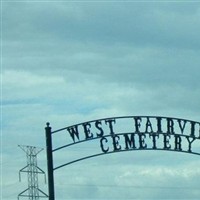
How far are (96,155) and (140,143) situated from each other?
1.82m

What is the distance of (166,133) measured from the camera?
3189 centimetres


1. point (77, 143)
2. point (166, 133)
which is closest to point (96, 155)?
point (77, 143)

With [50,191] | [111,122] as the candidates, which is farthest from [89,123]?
[50,191]

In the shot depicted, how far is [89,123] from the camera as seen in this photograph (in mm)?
31234

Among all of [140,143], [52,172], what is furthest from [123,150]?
[52,172]

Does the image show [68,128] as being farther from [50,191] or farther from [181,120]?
[181,120]

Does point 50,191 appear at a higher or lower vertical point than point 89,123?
lower

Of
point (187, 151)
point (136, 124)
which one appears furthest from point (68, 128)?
point (187, 151)

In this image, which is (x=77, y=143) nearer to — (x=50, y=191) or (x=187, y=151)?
(x=50, y=191)

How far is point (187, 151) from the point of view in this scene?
3231cm

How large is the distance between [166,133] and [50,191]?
515 cm

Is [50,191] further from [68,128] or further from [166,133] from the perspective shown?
[166,133]

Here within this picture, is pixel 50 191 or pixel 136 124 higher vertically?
pixel 136 124

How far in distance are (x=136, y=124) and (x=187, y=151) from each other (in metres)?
2.48
